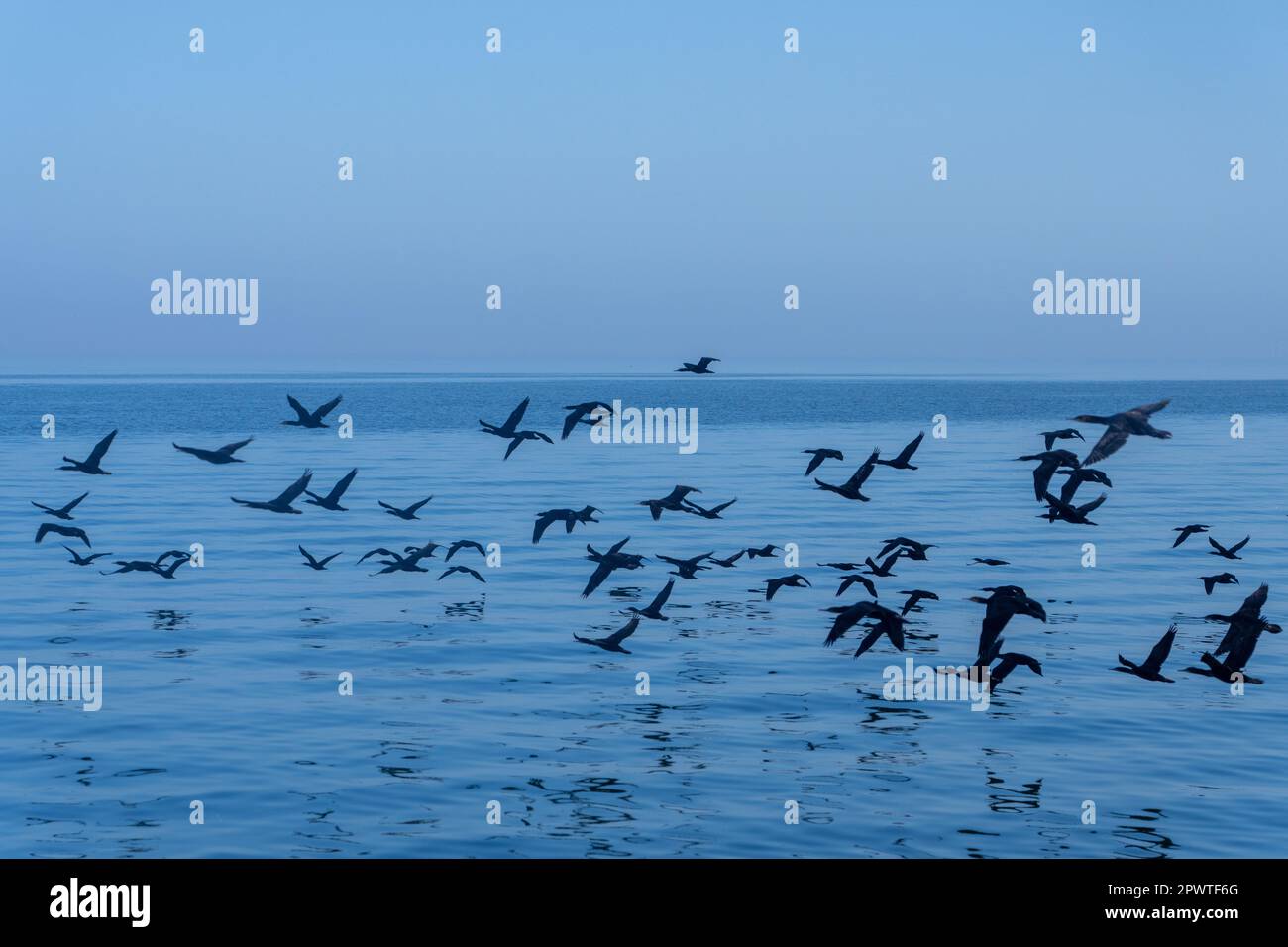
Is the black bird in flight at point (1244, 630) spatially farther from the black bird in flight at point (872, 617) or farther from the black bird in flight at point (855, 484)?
the black bird in flight at point (855, 484)

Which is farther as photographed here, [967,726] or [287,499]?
[287,499]

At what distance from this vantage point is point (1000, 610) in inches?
893

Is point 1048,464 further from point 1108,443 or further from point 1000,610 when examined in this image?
point 1000,610

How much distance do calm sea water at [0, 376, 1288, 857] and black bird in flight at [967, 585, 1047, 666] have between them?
112 cm

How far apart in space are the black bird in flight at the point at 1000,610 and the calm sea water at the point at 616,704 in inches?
44.2

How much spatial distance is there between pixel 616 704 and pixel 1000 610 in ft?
21.0

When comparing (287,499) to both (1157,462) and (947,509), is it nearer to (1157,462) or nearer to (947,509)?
(947,509)

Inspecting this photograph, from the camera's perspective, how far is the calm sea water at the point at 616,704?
18203 mm

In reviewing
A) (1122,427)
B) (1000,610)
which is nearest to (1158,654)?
(1000,610)
